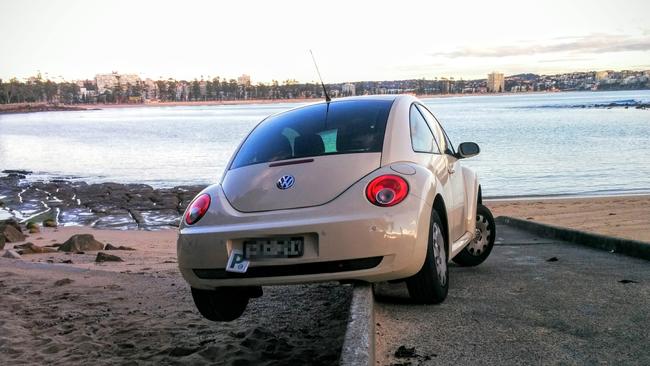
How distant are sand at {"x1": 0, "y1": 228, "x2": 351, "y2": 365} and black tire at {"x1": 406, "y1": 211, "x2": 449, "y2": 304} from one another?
69 centimetres

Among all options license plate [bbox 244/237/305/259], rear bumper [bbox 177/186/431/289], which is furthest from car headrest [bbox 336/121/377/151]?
license plate [bbox 244/237/305/259]

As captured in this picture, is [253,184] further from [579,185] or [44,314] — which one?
[579,185]

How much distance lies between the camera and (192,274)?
461cm

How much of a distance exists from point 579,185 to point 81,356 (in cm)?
2239

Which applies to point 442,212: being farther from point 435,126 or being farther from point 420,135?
point 435,126

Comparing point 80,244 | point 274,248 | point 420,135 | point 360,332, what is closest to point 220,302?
point 274,248

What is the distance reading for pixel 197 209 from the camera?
4680mm

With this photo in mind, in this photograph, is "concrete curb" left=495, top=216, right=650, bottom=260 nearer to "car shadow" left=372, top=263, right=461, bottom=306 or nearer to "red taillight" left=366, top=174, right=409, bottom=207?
"car shadow" left=372, top=263, right=461, bottom=306

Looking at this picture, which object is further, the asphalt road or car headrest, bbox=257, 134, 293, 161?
car headrest, bbox=257, 134, 293, 161

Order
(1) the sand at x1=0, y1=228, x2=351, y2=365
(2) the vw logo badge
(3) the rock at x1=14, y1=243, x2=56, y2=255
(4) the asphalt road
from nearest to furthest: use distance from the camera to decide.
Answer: (4) the asphalt road < (2) the vw logo badge < (1) the sand at x1=0, y1=228, x2=351, y2=365 < (3) the rock at x1=14, y1=243, x2=56, y2=255

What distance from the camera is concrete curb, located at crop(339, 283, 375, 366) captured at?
3268mm

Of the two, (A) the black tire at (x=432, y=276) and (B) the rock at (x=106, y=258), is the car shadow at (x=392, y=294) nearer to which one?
(A) the black tire at (x=432, y=276)

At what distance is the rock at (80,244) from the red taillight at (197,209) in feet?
28.5

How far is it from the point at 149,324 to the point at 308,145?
243 centimetres
